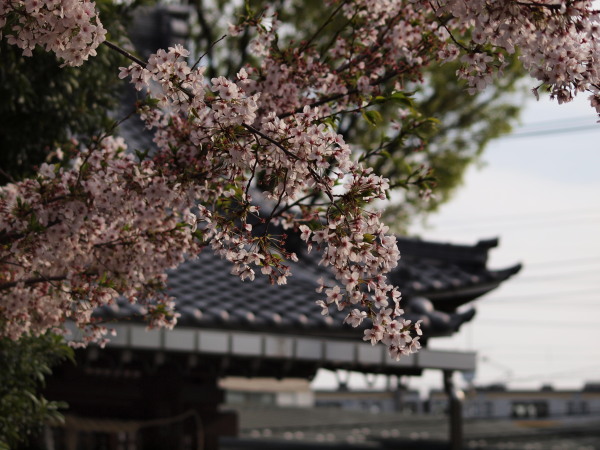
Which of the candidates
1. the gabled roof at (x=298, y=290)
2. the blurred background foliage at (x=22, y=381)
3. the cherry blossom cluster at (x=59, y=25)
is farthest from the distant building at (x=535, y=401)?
the cherry blossom cluster at (x=59, y=25)

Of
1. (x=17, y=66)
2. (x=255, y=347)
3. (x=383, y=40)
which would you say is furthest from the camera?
(x=255, y=347)

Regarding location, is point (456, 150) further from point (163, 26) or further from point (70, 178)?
point (70, 178)

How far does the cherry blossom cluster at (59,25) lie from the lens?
3.37 m

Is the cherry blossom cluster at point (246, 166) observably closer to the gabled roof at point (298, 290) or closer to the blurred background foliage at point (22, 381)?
the blurred background foliage at point (22, 381)

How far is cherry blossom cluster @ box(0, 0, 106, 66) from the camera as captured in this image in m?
3.37

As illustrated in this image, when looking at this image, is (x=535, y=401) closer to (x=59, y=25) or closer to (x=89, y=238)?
(x=89, y=238)

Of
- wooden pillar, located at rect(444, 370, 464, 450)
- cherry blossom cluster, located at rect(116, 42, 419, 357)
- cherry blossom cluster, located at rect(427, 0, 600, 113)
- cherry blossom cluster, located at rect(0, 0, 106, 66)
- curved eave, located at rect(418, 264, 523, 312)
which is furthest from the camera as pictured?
wooden pillar, located at rect(444, 370, 464, 450)

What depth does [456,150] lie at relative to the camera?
18.7 metres

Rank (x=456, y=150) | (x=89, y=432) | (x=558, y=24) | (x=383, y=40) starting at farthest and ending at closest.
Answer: (x=456, y=150), (x=89, y=432), (x=383, y=40), (x=558, y=24)

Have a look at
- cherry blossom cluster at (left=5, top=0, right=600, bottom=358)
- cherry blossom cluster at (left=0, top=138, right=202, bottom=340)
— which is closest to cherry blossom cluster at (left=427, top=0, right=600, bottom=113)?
cherry blossom cluster at (left=5, top=0, right=600, bottom=358)

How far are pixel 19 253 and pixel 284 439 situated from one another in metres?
12.0

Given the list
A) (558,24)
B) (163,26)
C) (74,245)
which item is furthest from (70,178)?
(163,26)

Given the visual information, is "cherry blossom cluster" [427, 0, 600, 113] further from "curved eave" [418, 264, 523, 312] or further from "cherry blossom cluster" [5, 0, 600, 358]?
"curved eave" [418, 264, 523, 312]

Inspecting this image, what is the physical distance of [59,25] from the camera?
342 centimetres
